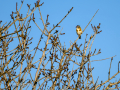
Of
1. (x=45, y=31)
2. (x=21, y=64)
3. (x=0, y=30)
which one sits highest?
(x=45, y=31)

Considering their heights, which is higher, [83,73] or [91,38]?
[91,38]

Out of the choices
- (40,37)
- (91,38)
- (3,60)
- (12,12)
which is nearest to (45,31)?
(40,37)

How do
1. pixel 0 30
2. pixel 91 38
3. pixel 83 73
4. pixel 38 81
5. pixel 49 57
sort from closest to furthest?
pixel 0 30, pixel 38 81, pixel 49 57, pixel 83 73, pixel 91 38

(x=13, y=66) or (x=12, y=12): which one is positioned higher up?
(x=12, y=12)

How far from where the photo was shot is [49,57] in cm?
343

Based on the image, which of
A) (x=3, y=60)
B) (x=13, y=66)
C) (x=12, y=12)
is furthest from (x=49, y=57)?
(x=12, y=12)

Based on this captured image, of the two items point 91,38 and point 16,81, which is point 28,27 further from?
point 91,38

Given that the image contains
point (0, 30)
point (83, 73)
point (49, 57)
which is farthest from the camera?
point (83, 73)

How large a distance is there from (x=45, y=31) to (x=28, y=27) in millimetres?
419

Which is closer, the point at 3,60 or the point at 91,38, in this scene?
the point at 3,60

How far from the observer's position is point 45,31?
349 centimetres

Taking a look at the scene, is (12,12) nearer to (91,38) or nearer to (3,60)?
(3,60)

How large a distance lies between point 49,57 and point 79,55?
1367mm

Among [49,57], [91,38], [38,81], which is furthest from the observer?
[91,38]
